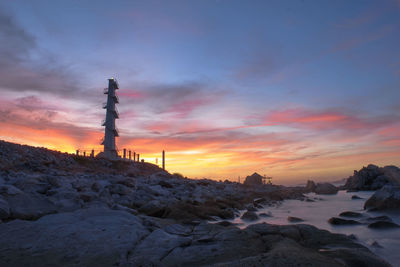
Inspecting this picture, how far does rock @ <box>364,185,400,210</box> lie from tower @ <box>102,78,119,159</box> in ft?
100

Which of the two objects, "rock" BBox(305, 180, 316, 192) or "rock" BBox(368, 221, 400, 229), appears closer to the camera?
"rock" BBox(368, 221, 400, 229)

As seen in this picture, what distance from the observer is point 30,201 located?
6.05 metres

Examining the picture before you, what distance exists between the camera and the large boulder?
28.6m

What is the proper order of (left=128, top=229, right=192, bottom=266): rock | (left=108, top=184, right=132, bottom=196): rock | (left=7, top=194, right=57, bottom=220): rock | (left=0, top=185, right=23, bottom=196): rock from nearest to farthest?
(left=128, top=229, right=192, bottom=266): rock < (left=7, top=194, right=57, bottom=220): rock < (left=0, top=185, right=23, bottom=196): rock < (left=108, top=184, right=132, bottom=196): rock

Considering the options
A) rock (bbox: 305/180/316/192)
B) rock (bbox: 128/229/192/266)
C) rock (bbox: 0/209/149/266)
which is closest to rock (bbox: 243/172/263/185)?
rock (bbox: 305/180/316/192)

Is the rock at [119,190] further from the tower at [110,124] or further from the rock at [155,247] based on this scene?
the tower at [110,124]

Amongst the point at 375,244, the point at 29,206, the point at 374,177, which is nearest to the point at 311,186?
the point at 374,177

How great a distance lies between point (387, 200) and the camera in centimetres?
920

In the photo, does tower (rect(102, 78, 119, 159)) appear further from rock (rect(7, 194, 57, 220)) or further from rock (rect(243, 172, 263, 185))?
rock (rect(7, 194, 57, 220))

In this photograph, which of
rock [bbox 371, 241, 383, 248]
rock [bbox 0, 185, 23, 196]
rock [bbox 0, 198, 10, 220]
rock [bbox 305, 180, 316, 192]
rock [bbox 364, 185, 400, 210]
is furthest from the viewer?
rock [bbox 305, 180, 316, 192]

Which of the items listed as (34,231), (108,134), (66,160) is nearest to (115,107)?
(108,134)

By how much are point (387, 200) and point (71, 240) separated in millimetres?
10207

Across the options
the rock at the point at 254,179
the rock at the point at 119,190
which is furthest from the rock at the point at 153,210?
A: the rock at the point at 254,179

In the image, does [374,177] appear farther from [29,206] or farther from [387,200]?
[29,206]
